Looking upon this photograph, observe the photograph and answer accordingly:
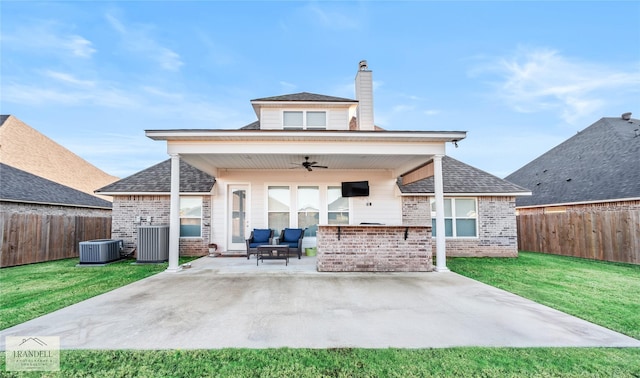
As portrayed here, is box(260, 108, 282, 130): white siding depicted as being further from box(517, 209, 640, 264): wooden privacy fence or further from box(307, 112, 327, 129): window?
box(517, 209, 640, 264): wooden privacy fence

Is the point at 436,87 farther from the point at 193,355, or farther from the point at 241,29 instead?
the point at 193,355

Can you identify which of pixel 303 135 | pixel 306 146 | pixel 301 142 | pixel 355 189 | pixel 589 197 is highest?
pixel 303 135

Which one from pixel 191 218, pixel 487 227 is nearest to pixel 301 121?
pixel 191 218

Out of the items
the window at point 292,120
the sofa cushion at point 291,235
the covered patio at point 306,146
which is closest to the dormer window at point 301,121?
the window at point 292,120

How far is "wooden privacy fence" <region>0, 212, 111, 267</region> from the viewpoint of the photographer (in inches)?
349

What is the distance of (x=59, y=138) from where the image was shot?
27.3 m

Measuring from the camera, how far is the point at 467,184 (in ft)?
36.3

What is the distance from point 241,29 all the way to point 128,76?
24.3ft

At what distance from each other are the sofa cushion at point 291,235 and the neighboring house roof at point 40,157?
2205cm

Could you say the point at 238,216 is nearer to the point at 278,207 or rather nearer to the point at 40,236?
the point at 278,207

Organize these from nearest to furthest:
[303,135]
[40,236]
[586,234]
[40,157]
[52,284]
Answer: [52,284]
[303,135]
[40,236]
[586,234]
[40,157]

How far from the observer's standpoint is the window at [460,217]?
1078 cm

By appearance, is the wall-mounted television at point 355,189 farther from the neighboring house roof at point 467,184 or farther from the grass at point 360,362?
the grass at point 360,362

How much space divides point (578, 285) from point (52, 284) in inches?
448
